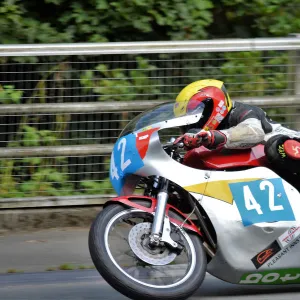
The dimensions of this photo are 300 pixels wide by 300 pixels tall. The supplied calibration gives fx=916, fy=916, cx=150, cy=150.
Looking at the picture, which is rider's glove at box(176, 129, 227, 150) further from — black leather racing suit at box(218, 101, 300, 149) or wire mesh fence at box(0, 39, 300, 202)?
wire mesh fence at box(0, 39, 300, 202)

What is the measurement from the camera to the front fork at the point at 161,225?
16.4 ft

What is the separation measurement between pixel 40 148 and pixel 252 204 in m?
2.62

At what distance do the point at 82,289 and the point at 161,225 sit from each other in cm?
93

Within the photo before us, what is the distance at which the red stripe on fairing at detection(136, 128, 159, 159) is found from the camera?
16.9 feet

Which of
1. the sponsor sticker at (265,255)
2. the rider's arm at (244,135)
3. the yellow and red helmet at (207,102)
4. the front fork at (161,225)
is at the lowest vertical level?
the sponsor sticker at (265,255)

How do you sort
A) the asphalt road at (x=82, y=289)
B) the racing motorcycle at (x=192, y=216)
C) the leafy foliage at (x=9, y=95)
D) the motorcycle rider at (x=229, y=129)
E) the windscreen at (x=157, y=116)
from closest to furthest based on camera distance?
the racing motorcycle at (x=192, y=216) → the motorcycle rider at (x=229, y=129) → the windscreen at (x=157, y=116) → the asphalt road at (x=82, y=289) → the leafy foliage at (x=9, y=95)

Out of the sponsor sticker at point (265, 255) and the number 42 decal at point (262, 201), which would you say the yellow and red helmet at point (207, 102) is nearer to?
the number 42 decal at point (262, 201)

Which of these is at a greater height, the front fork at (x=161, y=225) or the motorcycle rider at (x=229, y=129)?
the motorcycle rider at (x=229, y=129)

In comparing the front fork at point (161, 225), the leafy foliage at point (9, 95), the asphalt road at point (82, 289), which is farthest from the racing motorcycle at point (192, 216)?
the leafy foliage at point (9, 95)

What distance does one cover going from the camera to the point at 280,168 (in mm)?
5355

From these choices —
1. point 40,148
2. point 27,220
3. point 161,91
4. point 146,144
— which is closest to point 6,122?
point 40,148

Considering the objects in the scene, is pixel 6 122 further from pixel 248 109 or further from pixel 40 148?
pixel 248 109

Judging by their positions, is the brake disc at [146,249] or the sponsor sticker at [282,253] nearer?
the brake disc at [146,249]

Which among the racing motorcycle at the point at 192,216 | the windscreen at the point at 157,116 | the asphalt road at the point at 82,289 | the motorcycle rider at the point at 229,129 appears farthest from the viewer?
the asphalt road at the point at 82,289
